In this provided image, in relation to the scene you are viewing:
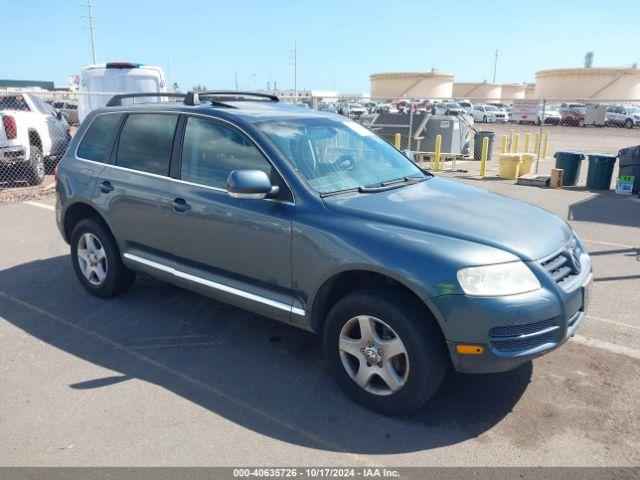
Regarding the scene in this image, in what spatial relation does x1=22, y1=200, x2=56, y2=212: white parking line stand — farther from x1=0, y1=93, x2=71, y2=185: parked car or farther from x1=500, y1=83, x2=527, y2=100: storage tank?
x1=500, y1=83, x2=527, y2=100: storage tank

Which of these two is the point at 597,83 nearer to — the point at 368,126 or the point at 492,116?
the point at 492,116

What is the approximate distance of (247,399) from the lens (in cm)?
345

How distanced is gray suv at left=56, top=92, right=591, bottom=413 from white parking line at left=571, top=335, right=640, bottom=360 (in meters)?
0.95

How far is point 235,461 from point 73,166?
3458mm

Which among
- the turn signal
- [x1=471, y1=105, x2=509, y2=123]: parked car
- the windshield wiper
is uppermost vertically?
the windshield wiper

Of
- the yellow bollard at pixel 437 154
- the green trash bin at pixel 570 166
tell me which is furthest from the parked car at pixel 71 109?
the green trash bin at pixel 570 166

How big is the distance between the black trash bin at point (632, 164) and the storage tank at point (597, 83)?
190 ft

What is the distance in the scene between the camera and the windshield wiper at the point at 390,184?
377 cm

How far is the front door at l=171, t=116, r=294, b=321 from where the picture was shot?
3605mm

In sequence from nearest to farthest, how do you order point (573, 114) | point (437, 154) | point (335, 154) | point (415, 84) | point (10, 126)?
point (335, 154) → point (10, 126) → point (437, 154) → point (573, 114) → point (415, 84)

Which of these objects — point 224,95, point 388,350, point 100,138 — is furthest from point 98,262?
point 388,350

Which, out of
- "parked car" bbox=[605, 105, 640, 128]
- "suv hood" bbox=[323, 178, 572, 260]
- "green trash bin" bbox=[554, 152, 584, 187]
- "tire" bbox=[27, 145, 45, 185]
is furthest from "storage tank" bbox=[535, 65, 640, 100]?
"suv hood" bbox=[323, 178, 572, 260]

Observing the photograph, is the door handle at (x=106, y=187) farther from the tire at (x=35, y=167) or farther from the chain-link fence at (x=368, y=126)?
the tire at (x=35, y=167)

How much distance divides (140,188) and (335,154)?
162cm
